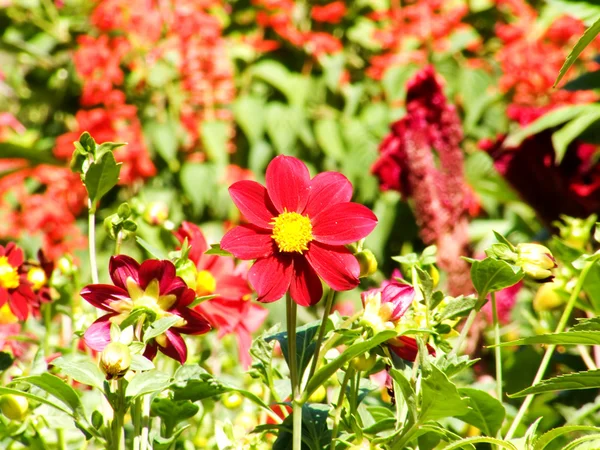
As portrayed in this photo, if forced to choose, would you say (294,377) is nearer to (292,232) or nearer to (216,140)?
(292,232)

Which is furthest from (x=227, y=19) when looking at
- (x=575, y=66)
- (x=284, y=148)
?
(x=575, y=66)

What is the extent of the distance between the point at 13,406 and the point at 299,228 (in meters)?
0.23

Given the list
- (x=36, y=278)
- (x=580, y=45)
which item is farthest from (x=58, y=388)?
(x=580, y=45)

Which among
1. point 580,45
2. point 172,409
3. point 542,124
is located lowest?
point 542,124

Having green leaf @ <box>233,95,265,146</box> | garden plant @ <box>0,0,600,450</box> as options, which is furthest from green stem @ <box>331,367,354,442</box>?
green leaf @ <box>233,95,265,146</box>

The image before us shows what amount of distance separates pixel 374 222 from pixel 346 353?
0.08 m

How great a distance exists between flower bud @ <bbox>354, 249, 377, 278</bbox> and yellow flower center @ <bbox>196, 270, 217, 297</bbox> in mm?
177

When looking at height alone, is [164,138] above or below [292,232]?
below

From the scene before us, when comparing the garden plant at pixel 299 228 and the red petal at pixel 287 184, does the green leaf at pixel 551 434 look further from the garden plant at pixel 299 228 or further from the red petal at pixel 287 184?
the red petal at pixel 287 184

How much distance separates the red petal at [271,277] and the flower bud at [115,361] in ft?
0.28

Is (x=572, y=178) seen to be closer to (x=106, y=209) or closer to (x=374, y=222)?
(x=374, y=222)

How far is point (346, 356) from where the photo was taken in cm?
47

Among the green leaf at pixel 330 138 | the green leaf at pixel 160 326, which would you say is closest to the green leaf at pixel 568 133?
the green leaf at pixel 160 326

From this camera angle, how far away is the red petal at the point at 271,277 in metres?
0.50
